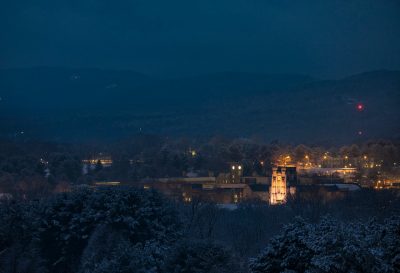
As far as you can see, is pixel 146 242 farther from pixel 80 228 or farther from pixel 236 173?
pixel 236 173

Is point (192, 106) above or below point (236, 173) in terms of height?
above

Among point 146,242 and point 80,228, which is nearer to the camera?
point 146,242

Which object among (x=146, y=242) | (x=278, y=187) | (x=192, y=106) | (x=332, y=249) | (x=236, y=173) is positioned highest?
(x=192, y=106)

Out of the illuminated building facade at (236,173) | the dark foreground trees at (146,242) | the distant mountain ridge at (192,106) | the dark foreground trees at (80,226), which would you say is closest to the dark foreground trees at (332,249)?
the dark foreground trees at (146,242)

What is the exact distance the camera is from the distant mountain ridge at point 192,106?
370 feet

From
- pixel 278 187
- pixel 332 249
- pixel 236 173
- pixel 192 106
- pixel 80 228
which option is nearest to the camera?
pixel 332 249

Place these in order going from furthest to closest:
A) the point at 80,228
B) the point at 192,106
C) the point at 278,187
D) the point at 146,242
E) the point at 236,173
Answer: the point at 192,106
the point at 236,173
the point at 278,187
the point at 80,228
the point at 146,242

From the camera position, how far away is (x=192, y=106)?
140 metres

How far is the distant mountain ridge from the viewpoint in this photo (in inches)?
4439

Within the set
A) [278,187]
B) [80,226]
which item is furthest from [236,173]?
[80,226]

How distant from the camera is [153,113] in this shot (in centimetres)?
13325

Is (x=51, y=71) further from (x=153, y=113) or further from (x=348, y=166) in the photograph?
(x=348, y=166)

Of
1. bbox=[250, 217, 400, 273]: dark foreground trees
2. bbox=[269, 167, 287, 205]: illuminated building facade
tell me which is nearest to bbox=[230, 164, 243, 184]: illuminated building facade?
bbox=[269, 167, 287, 205]: illuminated building facade

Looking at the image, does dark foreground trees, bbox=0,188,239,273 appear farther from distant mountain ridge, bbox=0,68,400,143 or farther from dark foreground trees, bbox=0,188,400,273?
distant mountain ridge, bbox=0,68,400,143
